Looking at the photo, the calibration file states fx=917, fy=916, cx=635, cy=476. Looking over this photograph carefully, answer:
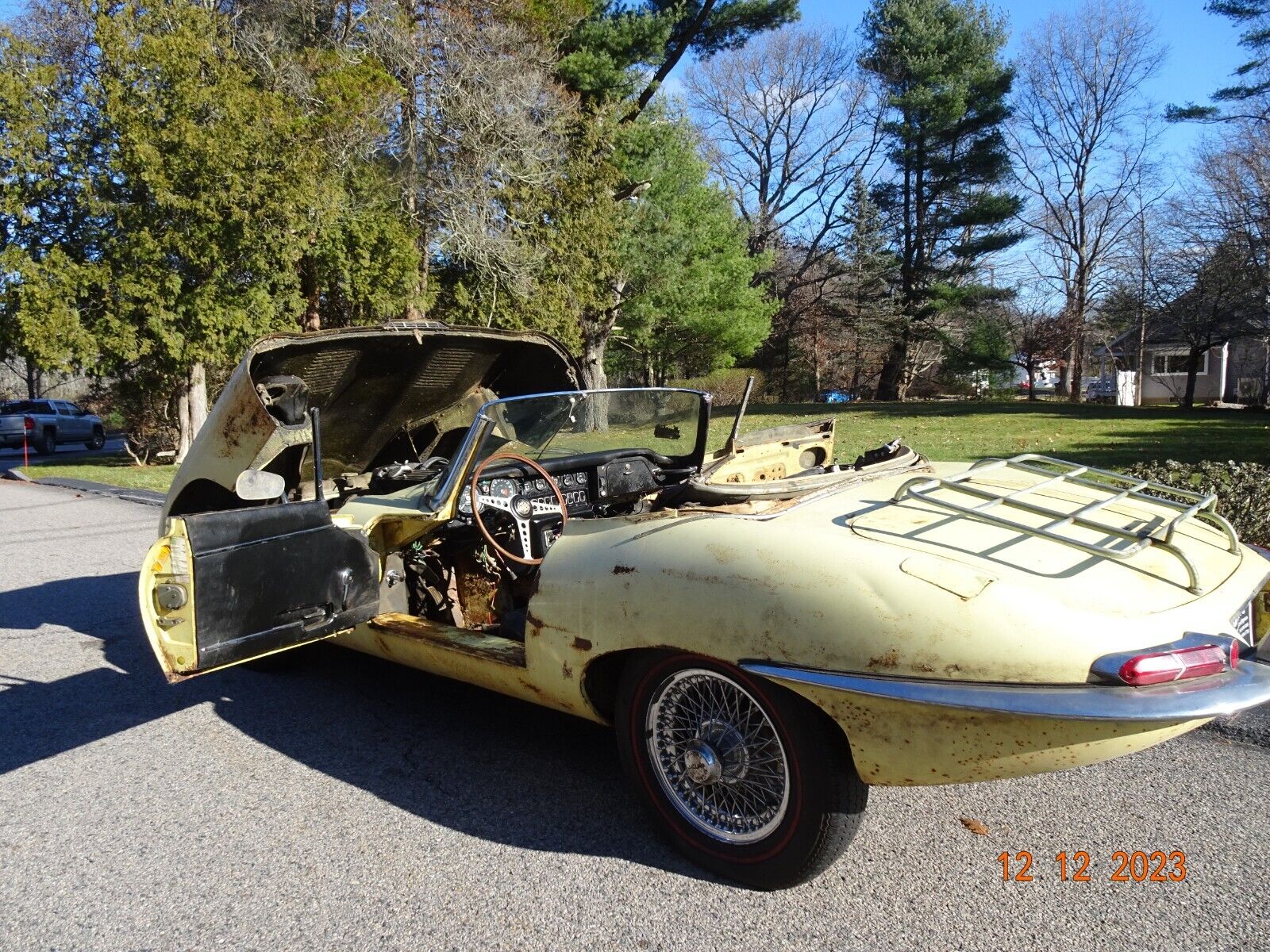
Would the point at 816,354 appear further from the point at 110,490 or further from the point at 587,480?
the point at 587,480

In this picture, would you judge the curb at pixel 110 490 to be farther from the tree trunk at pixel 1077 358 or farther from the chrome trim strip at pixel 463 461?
the tree trunk at pixel 1077 358

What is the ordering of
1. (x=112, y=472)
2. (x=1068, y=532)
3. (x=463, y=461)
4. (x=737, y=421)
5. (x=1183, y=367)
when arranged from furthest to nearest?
(x=1183, y=367)
(x=112, y=472)
(x=737, y=421)
(x=463, y=461)
(x=1068, y=532)

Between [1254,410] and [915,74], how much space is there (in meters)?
17.0

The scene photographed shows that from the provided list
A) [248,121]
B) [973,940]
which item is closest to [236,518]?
[973,940]

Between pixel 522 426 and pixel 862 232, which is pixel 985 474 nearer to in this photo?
pixel 522 426

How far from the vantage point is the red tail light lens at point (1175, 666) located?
223cm

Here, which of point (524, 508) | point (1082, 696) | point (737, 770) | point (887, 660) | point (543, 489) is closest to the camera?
point (1082, 696)

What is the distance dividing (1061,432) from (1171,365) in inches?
1246

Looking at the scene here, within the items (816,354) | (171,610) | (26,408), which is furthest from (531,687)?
(816,354)

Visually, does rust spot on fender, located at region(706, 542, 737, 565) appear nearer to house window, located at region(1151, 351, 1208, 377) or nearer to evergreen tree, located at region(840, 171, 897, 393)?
evergreen tree, located at region(840, 171, 897, 393)

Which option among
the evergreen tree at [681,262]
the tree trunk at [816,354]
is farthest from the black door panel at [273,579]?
the tree trunk at [816,354]

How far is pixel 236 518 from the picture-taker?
10.5 feet

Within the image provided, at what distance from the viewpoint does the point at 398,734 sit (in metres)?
3.93

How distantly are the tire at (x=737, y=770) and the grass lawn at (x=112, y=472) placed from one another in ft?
40.0
